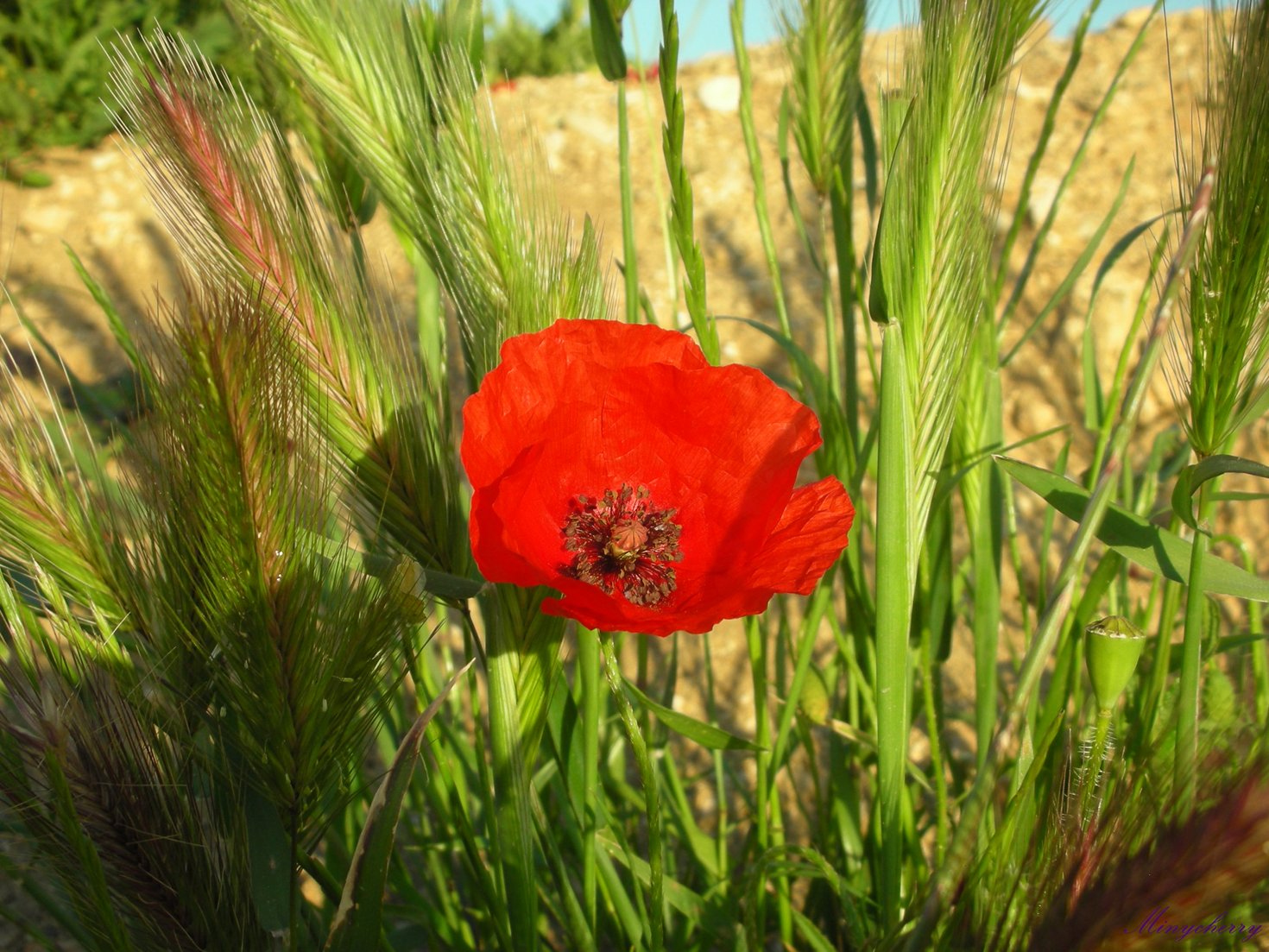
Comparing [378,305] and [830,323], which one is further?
[830,323]

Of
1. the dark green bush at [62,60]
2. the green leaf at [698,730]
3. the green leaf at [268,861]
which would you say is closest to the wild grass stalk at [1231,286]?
the green leaf at [698,730]

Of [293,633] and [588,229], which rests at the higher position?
[588,229]

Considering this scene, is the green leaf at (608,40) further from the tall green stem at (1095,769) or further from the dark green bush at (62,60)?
the dark green bush at (62,60)

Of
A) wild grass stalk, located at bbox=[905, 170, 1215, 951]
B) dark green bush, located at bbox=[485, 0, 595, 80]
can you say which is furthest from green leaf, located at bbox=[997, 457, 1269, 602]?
dark green bush, located at bbox=[485, 0, 595, 80]

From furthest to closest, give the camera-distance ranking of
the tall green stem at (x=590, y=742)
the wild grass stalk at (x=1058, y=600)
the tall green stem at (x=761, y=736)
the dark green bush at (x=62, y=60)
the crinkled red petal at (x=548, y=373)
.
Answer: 1. the dark green bush at (x=62, y=60)
2. the tall green stem at (x=761, y=736)
3. the tall green stem at (x=590, y=742)
4. the crinkled red petal at (x=548, y=373)
5. the wild grass stalk at (x=1058, y=600)

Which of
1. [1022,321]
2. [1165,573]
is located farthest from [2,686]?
[1022,321]

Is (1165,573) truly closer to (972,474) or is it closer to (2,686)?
(972,474)
